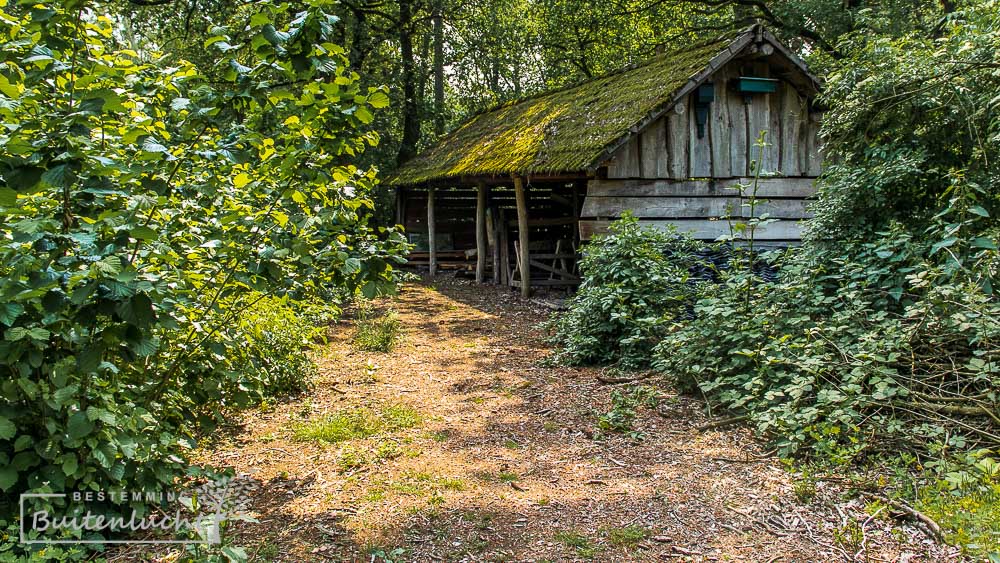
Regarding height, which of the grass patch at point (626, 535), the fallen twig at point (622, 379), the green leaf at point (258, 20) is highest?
the green leaf at point (258, 20)

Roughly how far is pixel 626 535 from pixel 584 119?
852 cm

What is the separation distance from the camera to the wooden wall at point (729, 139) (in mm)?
10016

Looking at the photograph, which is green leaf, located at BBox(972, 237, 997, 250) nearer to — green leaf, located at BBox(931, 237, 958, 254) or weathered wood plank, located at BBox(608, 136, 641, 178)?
green leaf, located at BBox(931, 237, 958, 254)

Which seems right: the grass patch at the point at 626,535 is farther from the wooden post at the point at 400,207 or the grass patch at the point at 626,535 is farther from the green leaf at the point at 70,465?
the wooden post at the point at 400,207

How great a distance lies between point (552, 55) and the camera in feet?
73.6

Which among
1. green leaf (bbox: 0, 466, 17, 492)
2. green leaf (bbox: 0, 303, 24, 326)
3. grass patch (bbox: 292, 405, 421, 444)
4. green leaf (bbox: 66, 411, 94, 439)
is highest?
green leaf (bbox: 0, 303, 24, 326)

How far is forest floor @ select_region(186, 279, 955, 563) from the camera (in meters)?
3.41

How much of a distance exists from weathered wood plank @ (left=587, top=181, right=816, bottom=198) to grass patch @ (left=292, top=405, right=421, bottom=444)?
5.32 meters

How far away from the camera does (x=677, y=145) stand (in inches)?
400

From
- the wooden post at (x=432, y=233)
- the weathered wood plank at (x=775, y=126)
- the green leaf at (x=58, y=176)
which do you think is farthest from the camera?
the wooden post at (x=432, y=233)

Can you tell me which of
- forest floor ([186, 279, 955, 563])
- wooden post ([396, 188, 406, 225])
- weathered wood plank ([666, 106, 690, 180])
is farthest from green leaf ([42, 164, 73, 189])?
wooden post ([396, 188, 406, 225])

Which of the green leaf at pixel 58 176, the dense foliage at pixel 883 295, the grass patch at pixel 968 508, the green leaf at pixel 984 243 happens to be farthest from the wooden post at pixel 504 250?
the green leaf at pixel 58 176

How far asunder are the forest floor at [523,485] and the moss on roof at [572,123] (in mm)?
4345

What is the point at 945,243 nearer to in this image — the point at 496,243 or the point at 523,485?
the point at 523,485
